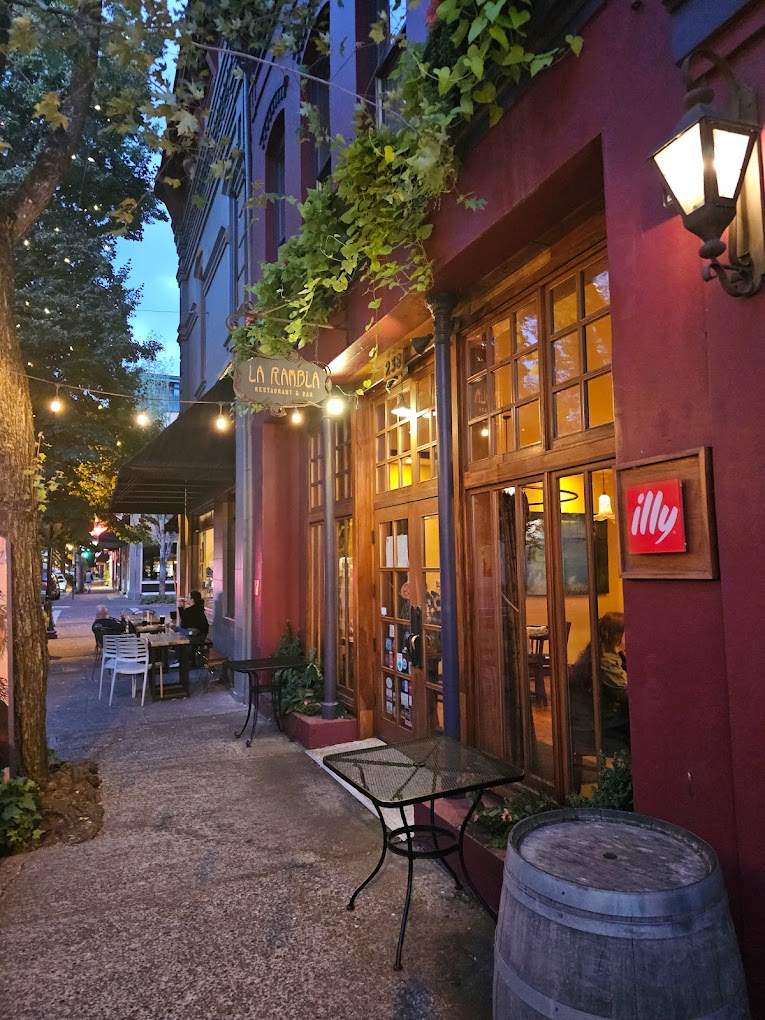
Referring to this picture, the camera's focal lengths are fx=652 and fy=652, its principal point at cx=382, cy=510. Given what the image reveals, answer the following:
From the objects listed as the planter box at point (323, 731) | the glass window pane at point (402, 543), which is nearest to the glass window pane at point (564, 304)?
the glass window pane at point (402, 543)

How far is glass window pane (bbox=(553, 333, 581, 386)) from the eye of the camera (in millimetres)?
3809

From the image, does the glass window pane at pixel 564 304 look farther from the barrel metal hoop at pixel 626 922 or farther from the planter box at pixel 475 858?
the barrel metal hoop at pixel 626 922

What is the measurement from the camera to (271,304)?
6215mm

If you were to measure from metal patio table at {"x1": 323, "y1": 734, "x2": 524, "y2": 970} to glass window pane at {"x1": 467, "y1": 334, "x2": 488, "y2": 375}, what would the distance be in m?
2.58

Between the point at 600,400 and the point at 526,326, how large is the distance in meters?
0.92

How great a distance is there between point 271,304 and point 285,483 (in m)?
2.81

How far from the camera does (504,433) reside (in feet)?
14.6

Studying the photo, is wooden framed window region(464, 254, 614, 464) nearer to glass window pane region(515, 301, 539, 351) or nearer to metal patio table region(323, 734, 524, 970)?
glass window pane region(515, 301, 539, 351)

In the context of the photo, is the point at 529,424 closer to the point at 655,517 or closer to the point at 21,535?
the point at 655,517

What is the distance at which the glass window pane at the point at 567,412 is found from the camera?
3.78 metres

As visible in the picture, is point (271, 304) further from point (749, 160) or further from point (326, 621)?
point (749, 160)

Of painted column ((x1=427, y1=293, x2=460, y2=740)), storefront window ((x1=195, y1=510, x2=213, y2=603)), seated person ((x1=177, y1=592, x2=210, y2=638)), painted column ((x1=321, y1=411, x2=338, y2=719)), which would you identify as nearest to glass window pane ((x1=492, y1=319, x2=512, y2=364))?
painted column ((x1=427, y1=293, x2=460, y2=740))

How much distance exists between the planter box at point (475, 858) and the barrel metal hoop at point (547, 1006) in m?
1.43

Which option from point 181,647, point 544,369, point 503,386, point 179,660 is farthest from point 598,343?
point 179,660
